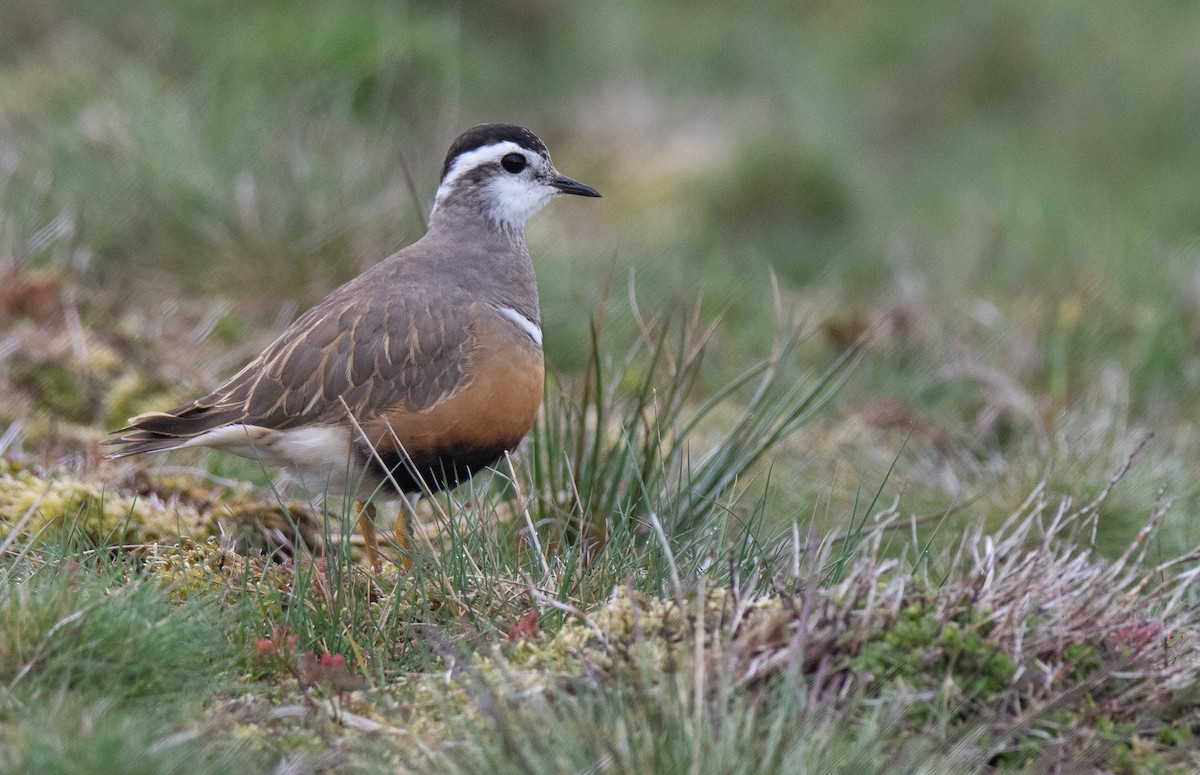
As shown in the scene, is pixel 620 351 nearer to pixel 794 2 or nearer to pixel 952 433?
pixel 952 433

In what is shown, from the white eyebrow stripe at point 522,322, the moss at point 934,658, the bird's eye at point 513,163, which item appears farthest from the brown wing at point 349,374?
the moss at point 934,658

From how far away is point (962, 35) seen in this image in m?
14.3

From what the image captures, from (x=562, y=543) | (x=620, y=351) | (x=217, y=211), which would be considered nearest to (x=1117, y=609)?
(x=562, y=543)

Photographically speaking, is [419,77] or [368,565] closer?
[368,565]

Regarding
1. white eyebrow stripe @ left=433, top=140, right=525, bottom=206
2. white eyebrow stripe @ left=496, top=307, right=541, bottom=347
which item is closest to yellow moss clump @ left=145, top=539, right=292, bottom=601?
white eyebrow stripe @ left=496, top=307, right=541, bottom=347

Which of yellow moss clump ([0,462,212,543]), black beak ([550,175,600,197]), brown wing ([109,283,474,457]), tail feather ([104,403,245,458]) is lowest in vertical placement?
yellow moss clump ([0,462,212,543])

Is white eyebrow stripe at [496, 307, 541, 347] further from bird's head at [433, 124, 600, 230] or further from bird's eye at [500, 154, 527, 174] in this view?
bird's eye at [500, 154, 527, 174]

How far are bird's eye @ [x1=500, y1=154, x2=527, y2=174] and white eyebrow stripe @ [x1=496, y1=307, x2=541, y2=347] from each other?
2.27 feet

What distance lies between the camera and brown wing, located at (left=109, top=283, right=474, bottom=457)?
16.1 ft

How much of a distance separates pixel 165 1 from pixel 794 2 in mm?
6741

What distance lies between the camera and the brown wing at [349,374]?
4.89 m

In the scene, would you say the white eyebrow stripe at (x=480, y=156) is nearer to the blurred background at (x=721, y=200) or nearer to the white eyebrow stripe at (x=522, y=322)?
the blurred background at (x=721, y=200)

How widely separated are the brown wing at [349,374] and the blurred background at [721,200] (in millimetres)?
607

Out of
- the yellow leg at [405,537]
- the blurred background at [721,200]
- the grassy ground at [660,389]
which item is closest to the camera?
the grassy ground at [660,389]
